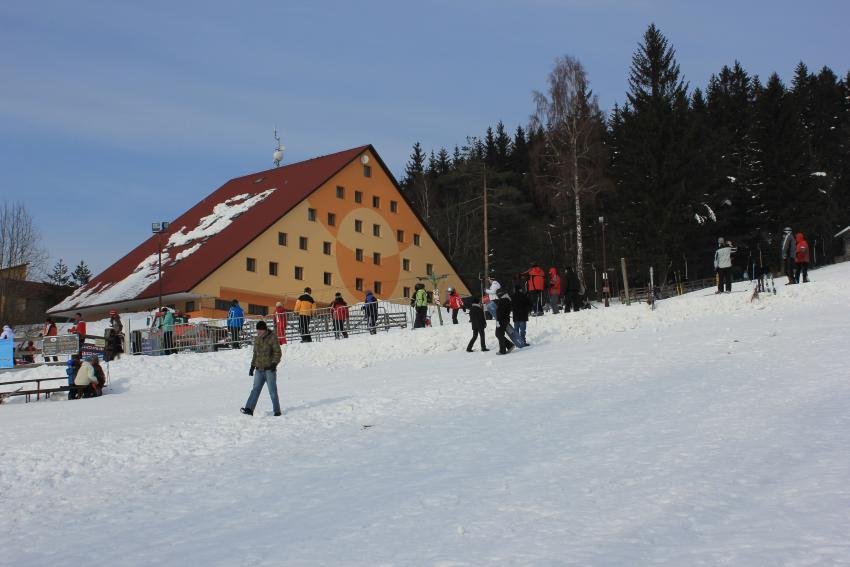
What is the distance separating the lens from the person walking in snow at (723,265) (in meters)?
25.7

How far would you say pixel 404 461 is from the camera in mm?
10242

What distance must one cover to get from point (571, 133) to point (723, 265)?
2051cm

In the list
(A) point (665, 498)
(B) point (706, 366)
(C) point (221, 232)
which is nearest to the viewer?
(A) point (665, 498)

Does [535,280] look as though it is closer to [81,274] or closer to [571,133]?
[571,133]

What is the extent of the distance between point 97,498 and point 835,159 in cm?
7126

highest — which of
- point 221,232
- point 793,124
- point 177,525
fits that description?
point 793,124

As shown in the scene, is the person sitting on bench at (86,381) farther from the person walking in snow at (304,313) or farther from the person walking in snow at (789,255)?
the person walking in snow at (789,255)

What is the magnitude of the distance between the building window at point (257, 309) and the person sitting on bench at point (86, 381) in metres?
21.1

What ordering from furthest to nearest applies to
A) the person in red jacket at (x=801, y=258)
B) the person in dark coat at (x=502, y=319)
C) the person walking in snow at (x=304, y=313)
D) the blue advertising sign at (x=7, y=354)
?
the person walking in snow at (x=304, y=313)
the person in red jacket at (x=801, y=258)
the blue advertising sign at (x=7, y=354)
the person in dark coat at (x=502, y=319)

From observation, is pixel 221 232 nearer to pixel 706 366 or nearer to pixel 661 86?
pixel 661 86

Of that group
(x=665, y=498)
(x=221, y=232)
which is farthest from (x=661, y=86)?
(x=665, y=498)

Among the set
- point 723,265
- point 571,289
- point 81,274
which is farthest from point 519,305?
point 81,274

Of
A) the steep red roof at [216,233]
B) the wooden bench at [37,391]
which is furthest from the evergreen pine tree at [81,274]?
the wooden bench at [37,391]

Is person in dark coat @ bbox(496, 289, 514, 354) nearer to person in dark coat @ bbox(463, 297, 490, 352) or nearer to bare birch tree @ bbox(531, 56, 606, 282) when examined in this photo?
person in dark coat @ bbox(463, 297, 490, 352)
